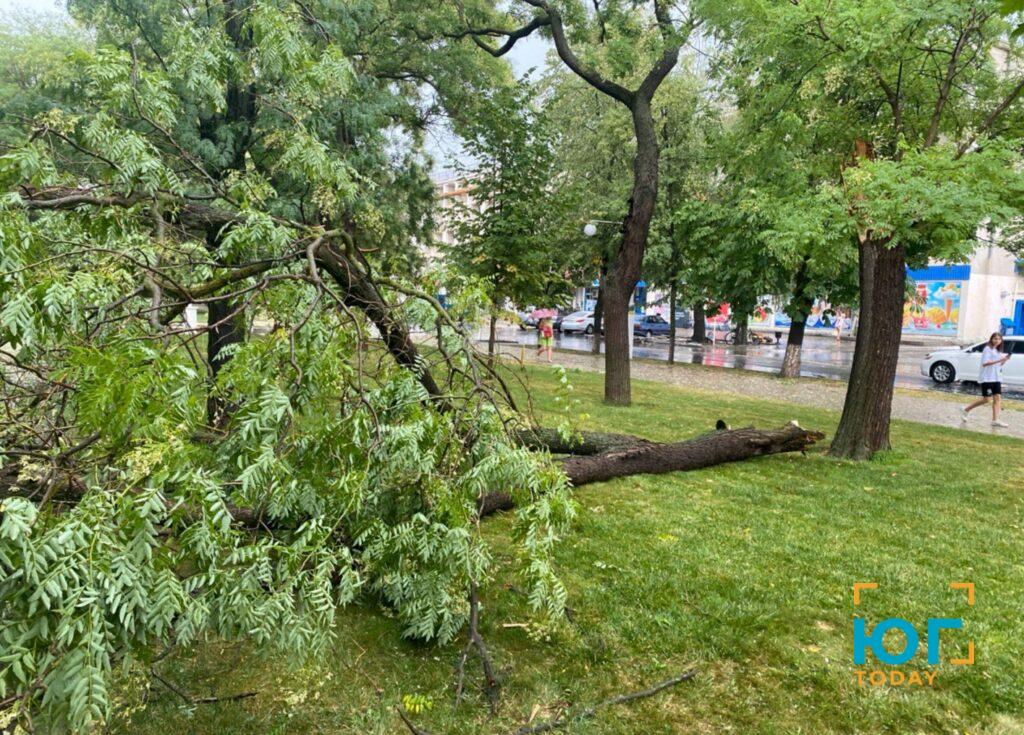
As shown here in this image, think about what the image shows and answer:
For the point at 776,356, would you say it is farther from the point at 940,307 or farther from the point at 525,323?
the point at 525,323

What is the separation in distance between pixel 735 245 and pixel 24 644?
1759 cm

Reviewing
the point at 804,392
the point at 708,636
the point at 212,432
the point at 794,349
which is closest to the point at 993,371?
the point at 804,392

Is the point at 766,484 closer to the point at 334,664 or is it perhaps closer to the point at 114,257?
the point at 334,664

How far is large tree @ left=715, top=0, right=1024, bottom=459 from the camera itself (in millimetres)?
6043

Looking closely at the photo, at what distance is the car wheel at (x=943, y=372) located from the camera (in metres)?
19.6

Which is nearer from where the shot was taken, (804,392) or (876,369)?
(876,369)

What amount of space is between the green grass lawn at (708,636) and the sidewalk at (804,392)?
703 cm

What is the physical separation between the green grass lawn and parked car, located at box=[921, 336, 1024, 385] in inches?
579

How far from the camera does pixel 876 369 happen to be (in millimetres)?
7980

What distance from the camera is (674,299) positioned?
2328 cm

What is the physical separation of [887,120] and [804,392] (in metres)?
8.48

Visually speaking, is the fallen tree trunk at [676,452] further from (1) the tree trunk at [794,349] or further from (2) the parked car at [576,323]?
(2) the parked car at [576,323]

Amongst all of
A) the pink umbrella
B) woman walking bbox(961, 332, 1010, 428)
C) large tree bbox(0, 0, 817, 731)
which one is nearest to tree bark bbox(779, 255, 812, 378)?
the pink umbrella

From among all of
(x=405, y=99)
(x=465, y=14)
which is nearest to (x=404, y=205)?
(x=405, y=99)
